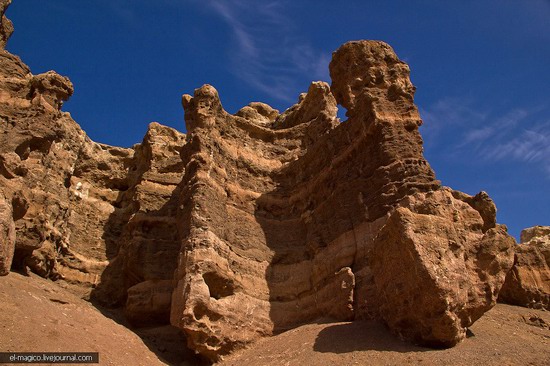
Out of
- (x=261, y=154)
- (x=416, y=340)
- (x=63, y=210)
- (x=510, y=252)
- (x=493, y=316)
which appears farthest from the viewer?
(x=261, y=154)

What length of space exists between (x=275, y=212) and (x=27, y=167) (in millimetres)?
10249

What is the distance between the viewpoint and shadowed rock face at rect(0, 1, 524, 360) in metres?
14.4

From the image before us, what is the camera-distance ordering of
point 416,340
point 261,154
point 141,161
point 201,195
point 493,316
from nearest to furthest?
1. point 416,340
2. point 493,316
3. point 201,195
4. point 261,154
5. point 141,161

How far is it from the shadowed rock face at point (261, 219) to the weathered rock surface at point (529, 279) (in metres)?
2.82

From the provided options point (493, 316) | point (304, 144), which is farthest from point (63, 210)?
point (493, 316)

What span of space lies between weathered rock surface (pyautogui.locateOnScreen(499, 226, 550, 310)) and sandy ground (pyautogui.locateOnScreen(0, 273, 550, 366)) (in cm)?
317

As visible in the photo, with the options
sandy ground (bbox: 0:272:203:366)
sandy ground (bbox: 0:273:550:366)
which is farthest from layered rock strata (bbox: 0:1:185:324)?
sandy ground (bbox: 0:273:550:366)

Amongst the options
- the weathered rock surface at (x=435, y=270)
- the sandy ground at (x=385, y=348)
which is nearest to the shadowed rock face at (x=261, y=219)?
the weathered rock surface at (x=435, y=270)

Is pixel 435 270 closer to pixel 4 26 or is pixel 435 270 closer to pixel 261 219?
pixel 261 219

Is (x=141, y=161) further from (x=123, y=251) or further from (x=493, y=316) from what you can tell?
(x=493, y=316)

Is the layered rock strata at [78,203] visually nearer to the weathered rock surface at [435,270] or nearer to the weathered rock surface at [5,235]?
the weathered rock surface at [5,235]

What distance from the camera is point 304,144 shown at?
84.3 ft

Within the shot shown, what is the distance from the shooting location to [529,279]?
897 inches

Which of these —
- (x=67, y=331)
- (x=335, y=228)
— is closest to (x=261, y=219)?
(x=335, y=228)
